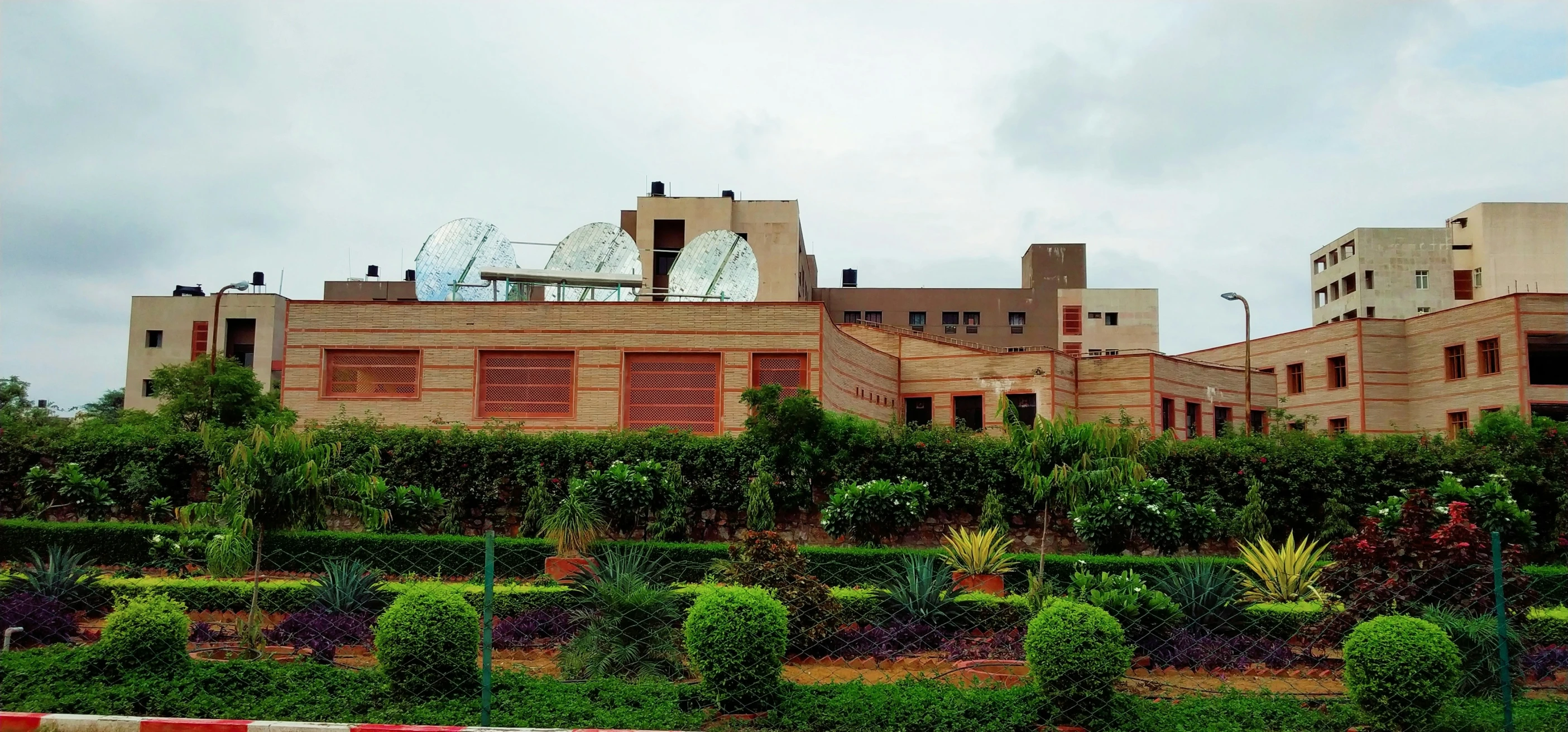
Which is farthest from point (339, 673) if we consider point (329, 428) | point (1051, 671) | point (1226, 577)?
point (329, 428)

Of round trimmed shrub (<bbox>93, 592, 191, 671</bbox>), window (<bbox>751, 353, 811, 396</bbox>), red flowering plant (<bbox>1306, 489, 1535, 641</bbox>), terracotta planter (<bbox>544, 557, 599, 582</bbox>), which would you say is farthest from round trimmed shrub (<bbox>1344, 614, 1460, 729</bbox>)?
window (<bbox>751, 353, 811, 396</bbox>)

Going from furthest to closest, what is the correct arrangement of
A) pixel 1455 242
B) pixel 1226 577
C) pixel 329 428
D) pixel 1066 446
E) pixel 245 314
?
pixel 1455 242 → pixel 245 314 → pixel 329 428 → pixel 1066 446 → pixel 1226 577

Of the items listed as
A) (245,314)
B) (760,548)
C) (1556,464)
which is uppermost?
(245,314)

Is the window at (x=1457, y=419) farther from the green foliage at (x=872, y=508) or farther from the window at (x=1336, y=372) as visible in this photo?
the green foliage at (x=872, y=508)

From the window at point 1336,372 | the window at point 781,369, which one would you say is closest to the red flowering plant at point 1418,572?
the window at point 781,369

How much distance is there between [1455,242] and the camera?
58.0 m

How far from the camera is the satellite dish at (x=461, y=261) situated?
26.1 metres

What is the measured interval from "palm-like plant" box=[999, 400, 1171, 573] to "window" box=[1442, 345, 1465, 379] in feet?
84.3

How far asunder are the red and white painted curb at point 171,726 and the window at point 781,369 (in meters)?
16.5

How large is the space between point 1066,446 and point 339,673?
952 centimetres

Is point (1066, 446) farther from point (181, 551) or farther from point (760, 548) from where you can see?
point (181, 551)

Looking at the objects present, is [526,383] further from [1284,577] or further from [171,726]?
[171,726]

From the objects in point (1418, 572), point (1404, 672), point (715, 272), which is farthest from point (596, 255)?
point (1404, 672)

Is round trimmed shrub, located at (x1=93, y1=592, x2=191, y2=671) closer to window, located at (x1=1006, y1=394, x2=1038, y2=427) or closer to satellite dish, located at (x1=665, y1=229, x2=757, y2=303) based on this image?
satellite dish, located at (x1=665, y1=229, x2=757, y2=303)
